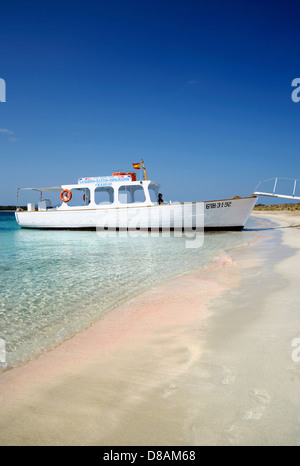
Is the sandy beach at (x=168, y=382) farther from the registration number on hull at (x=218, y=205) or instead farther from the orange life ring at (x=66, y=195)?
the orange life ring at (x=66, y=195)

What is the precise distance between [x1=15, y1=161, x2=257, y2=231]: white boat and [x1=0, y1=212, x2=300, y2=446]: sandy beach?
13188 mm

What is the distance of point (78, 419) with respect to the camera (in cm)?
173

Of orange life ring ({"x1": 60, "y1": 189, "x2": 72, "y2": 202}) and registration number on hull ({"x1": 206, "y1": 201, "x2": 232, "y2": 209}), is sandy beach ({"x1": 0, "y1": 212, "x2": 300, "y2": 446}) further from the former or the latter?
orange life ring ({"x1": 60, "y1": 189, "x2": 72, "y2": 202})

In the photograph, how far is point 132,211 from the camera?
1792 centimetres

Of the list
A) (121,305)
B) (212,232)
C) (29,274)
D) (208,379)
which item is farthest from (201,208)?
(208,379)

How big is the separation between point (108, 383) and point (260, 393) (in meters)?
1.08

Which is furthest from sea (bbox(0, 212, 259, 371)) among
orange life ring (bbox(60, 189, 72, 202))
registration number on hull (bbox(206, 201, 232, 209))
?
orange life ring (bbox(60, 189, 72, 202))

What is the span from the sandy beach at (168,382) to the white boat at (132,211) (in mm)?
13188

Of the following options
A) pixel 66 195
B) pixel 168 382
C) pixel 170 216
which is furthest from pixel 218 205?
pixel 168 382

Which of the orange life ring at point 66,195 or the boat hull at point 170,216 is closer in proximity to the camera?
the boat hull at point 170,216

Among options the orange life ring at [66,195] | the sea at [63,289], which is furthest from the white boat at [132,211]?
the sea at [63,289]

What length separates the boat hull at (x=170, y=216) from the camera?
54.5ft

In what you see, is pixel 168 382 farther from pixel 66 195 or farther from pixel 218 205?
pixel 66 195

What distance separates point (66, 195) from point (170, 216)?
25.7 feet
